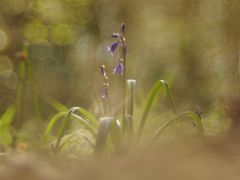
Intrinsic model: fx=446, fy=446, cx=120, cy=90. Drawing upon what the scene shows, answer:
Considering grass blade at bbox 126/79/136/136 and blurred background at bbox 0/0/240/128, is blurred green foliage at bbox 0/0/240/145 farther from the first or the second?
grass blade at bbox 126/79/136/136

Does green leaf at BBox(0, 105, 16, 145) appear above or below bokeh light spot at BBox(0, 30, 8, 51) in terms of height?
below

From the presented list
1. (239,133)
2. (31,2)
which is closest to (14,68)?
(31,2)

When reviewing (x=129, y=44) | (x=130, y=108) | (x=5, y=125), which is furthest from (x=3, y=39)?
(x=130, y=108)

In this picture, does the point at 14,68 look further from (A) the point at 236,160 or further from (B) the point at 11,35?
(A) the point at 236,160

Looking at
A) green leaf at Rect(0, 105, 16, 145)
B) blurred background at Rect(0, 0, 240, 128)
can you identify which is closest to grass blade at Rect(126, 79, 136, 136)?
green leaf at Rect(0, 105, 16, 145)

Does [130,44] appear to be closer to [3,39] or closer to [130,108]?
[3,39]

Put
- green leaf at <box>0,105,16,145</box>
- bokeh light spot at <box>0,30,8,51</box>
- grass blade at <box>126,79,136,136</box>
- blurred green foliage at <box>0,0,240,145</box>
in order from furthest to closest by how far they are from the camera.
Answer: bokeh light spot at <box>0,30,8,51</box>, blurred green foliage at <box>0,0,240,145</box>, green leaf at <box>0,105,16,145</box>, grass blade at <box>126,79,136,136</box>

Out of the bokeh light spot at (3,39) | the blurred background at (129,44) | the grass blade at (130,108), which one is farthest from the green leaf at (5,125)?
the bokeh light spot at (3,39)

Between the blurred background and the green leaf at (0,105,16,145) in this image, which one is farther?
the blurred background

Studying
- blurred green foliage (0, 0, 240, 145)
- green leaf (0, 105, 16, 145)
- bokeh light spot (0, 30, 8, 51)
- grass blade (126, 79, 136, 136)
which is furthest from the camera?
bokeh light spot (0, 30, 8, 51)
